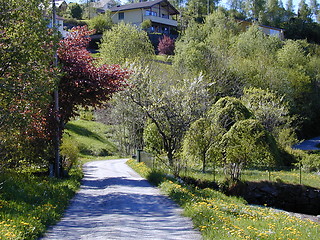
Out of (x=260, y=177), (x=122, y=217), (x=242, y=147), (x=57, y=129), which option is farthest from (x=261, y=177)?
(x=122, y=217)

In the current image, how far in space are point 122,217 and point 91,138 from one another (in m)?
32.1

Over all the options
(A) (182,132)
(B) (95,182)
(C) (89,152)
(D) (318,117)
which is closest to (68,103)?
(B) (95,182)

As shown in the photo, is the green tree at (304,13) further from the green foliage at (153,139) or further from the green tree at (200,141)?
the green tree at (200,141)

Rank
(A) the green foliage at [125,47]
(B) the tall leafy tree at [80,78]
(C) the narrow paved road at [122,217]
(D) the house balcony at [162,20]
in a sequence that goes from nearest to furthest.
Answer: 1. (C) the narrow paved road at [122,217]
2. (B) the tall leafy tree at [80,78]
3. (A) the green foliage at [125,47]
4. (D) the house balcony at [162,20]

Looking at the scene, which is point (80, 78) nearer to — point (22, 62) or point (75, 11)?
point (22, 62)

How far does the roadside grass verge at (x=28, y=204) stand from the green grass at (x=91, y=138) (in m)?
22.9

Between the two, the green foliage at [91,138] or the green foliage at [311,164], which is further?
the green foliage at [91,138]

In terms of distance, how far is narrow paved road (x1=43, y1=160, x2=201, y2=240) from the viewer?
816 cm

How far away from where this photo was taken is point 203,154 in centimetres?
1931

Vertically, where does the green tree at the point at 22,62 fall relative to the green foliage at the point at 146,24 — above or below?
below

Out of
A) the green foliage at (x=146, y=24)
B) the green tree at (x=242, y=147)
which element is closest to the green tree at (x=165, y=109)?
the green tree at (x=242, y=147)

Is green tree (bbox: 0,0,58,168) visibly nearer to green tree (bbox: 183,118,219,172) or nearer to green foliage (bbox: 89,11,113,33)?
green tree (bbox: 183,118,219,172)

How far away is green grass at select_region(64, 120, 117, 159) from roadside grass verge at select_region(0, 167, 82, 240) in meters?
22.9

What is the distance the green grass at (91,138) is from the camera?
38281 millimetres
